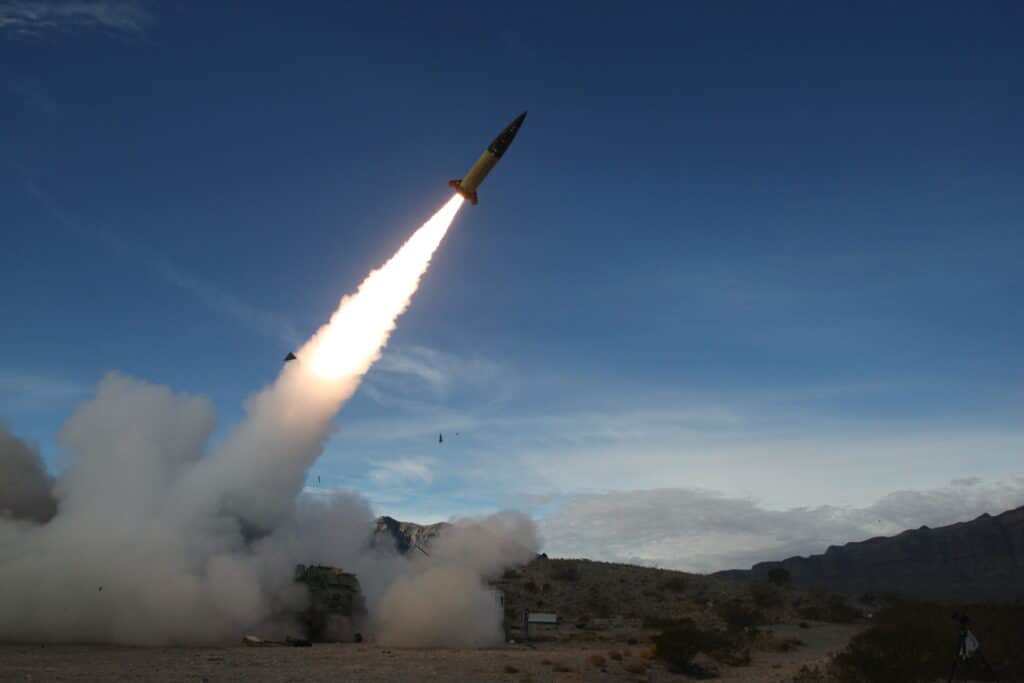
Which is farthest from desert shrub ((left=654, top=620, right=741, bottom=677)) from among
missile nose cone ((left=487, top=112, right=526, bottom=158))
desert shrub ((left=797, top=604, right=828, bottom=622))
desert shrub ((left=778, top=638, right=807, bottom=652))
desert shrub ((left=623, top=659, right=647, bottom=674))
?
desert shrub ((left=797, top=604, right=828, bottom=622))

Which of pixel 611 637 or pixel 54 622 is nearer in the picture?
pixel 54 622

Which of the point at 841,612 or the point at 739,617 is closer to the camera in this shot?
the point at 739,617

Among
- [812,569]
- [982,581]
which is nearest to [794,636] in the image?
[982,581]

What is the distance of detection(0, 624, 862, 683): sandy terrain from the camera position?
64.6ft

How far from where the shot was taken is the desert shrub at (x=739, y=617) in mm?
39194

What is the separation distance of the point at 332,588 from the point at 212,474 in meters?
6.78

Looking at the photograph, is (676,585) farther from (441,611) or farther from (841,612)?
(441,611)

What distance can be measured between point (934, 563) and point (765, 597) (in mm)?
86402

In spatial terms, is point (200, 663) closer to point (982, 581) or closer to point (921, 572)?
point (982, 581)

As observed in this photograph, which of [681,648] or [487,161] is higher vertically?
[487,161]

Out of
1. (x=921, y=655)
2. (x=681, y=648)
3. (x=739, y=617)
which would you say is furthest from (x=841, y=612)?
(x=921, y=655)

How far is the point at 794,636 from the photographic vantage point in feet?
121

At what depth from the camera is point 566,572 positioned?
52406 mm

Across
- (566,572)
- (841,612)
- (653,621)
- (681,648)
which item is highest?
(566,572)
